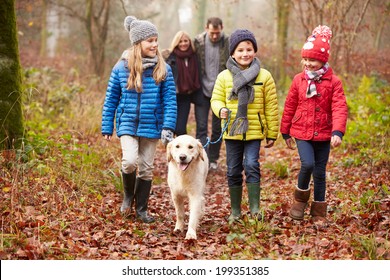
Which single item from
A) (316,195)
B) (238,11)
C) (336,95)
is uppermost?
(238,11)

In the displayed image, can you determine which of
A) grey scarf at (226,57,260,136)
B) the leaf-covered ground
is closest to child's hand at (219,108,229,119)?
grey scarf at (226,57,260,136)

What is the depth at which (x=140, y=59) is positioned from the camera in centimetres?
604

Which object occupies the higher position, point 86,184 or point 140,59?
point 140,59

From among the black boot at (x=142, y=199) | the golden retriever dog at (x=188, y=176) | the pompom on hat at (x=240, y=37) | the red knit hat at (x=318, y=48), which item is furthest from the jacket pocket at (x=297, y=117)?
the black boot at (x=142, y=199)

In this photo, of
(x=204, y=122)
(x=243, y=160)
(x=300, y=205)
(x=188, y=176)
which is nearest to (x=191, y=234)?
(x=188, y=176)

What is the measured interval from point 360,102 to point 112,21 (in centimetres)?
1426

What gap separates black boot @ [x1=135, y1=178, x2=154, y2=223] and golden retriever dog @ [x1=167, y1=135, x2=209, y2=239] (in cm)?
60

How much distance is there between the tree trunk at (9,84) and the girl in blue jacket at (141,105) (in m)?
1.53

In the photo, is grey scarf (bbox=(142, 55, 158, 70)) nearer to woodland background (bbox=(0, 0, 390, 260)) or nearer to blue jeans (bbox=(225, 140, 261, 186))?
blue jeans (bbox=(225, 140, 261, 186))

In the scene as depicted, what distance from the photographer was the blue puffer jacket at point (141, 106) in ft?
19.6

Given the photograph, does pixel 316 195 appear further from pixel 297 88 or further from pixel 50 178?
pixel 50 178

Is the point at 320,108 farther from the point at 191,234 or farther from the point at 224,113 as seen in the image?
the point at 191,234

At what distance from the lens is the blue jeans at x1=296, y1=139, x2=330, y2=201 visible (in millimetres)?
5594

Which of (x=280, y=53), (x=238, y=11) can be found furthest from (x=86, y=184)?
(x=238, y=11)
